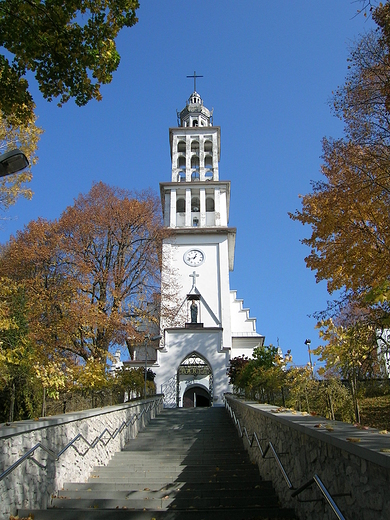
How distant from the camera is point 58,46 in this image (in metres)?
5.91

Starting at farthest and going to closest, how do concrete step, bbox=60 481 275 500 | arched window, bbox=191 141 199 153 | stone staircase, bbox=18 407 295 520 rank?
arched window, bbox=191 141 199 153, concrete step, bbox=60 481 275 500, stone staircase, bbox=18 407 295 520

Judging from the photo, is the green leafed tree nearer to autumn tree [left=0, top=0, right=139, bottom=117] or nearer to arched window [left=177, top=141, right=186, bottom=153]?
autumn tree [left=0, top=0, right=139, bottom=117]

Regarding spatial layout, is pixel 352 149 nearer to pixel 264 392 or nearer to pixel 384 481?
pixel 264 392

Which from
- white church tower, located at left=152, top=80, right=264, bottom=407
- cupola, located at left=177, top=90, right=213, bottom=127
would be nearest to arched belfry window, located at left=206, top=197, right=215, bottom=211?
white church tower, located at left=152, top=80, right=264, bottom=407

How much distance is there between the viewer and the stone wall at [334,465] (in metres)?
3.21

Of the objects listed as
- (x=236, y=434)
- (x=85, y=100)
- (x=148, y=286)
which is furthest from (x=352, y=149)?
(x=148, y=286)

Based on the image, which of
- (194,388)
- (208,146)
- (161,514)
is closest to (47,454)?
Result: (161,514)

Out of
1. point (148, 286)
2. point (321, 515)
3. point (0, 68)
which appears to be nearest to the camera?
point (321, 515)

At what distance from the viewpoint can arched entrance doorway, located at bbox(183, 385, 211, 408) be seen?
28.9 meters

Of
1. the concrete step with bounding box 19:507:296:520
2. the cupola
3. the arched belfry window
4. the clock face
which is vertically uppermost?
the cupola

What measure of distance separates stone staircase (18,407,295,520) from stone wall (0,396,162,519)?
0.69 ft

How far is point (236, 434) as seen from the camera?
502 inches

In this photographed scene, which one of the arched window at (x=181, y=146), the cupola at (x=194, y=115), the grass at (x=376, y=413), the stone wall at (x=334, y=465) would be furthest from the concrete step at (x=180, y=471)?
the cupola at (x=194, y=115)

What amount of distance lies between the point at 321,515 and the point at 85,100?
598 centimetres
